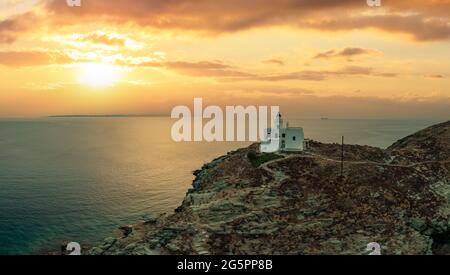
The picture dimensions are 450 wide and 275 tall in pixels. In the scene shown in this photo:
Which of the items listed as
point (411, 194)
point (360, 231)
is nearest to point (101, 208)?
point (360, 231)

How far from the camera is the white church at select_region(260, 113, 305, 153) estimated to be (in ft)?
259

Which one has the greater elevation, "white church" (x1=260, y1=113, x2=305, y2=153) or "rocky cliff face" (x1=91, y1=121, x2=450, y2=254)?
"white church" (x1=260, y1=113, x2=305, y2=153)

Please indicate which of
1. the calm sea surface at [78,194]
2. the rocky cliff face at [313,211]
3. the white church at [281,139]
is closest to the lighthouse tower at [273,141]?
the white church at [281,139]

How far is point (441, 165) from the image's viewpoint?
69312 millimetres

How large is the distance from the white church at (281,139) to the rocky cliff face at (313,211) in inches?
215

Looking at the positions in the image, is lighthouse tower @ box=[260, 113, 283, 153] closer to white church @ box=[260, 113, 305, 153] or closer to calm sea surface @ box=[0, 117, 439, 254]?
white church @ box=[260, 113, 305, 153]

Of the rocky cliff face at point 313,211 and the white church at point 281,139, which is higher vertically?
the white church at point 281,139

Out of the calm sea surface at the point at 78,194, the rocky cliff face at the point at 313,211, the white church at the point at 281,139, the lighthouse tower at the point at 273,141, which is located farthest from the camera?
the lighthouse tower at the point at 273,141

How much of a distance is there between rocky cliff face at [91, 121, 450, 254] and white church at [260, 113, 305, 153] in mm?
5463

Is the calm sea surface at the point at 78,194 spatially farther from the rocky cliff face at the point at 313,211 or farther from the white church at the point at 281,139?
the white church at the point at 281,139

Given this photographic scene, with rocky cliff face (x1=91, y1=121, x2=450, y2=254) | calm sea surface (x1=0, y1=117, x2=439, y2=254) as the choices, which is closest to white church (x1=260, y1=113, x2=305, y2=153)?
rocky cliff face (x1=91, y1=121, x2=450, y2=254)

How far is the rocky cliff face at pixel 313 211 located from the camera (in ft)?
149
